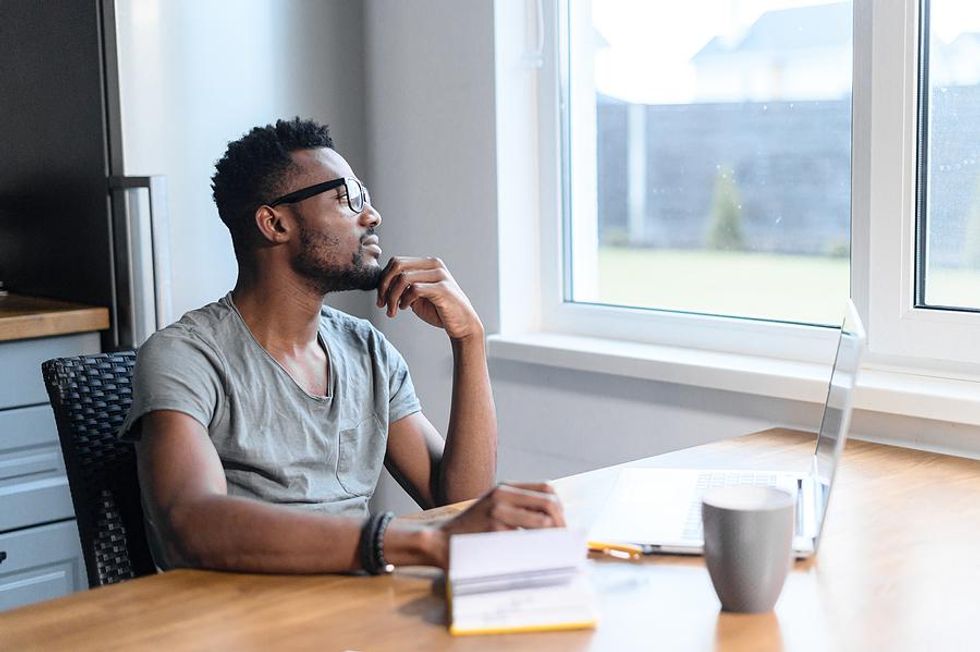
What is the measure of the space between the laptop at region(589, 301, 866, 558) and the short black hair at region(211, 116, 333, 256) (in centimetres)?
67

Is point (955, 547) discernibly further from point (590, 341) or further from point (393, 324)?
point (393, 324)

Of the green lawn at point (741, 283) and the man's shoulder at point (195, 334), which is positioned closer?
the man's shoulder at point (195, 334)

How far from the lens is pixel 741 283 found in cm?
242

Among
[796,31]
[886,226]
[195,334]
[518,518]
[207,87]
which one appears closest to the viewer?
[518,518]

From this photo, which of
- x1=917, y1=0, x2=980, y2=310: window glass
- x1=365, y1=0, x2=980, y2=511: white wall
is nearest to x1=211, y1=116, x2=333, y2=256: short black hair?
x1=365, y1=0, x2=980, y2=511: white wall

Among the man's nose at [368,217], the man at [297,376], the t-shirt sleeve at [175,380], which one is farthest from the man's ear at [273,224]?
the t-shirt sleeve at [175,380]

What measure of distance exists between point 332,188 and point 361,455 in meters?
0.40

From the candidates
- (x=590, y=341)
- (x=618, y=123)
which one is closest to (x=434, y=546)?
(x=590, y=341)

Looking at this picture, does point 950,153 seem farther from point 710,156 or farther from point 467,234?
point 467,234

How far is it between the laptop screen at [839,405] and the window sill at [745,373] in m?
0.40

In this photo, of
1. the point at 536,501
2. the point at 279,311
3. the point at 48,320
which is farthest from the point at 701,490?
the point at 48,320

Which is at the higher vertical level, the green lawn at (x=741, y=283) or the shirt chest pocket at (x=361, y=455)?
the green lawn at (x=741, y=283)

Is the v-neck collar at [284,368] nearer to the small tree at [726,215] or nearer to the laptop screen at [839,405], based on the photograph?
the laptop screen at [839,405]

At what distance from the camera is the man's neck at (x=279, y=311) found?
1826mm
